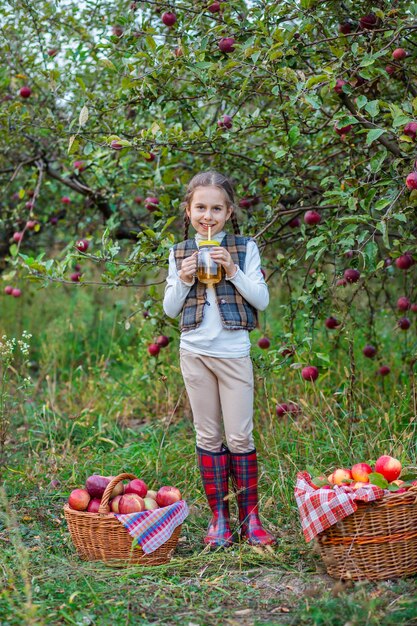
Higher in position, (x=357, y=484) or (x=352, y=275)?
(x=352, y=275)

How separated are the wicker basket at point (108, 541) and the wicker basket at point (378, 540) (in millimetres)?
643

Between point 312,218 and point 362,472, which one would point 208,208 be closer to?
point 312,218

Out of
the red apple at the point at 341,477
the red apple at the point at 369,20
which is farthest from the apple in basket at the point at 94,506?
the red apple at the point at 369,20

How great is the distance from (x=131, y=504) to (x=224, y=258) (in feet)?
3.25

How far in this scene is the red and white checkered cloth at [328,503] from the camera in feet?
8.65

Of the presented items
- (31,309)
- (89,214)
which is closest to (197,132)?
(89,214)

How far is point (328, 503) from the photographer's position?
2.65 meters

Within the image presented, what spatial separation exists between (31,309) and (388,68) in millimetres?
4515

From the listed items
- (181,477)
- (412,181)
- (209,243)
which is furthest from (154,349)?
(412,181)

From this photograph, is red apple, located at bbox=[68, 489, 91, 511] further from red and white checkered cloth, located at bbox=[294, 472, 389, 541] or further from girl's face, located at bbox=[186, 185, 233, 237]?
girl's face, located at bbox=[186, 185, 233, 237]

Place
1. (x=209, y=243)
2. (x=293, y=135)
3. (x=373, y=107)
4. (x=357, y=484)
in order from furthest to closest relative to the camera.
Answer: (x=293, y=135) < (x=373, y=107) < (x=209, y=243) < (x=357, y=484)

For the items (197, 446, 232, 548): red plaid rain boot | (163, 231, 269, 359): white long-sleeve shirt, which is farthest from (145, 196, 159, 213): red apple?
(197, 446, 232, 548): red plaid rain boot

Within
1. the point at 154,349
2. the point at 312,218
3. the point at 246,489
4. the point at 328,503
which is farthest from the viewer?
the point at 154,349

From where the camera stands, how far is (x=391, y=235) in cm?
416
